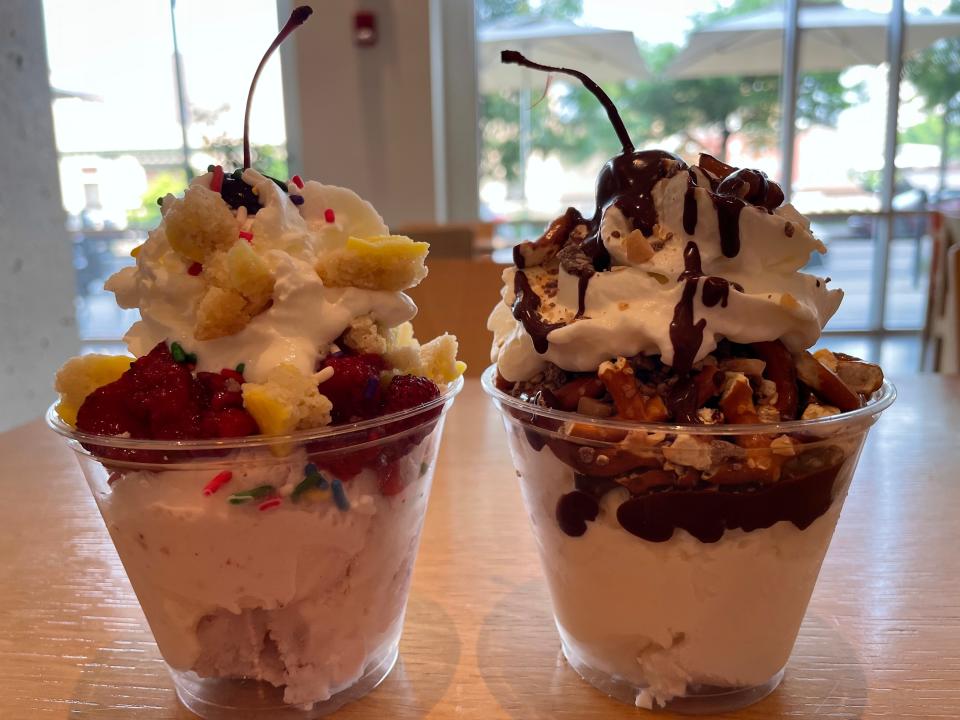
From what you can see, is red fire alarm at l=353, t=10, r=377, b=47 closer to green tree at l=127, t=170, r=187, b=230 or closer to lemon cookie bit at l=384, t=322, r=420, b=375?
green tree at l=127, t=170, r=187, b=230

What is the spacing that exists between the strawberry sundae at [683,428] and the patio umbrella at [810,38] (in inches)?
163

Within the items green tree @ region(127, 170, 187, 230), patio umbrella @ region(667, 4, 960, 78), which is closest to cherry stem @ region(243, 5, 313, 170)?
patio umbrella @ region(667, 4, 960, 78)

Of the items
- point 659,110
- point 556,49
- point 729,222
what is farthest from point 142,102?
point 729,222

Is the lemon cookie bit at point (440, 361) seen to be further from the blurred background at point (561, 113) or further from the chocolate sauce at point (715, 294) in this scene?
the blurred background at point (561, 113)

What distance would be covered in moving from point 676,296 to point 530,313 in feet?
0.46

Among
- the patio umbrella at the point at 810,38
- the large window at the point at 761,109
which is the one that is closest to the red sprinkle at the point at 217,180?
the large window at the point at 761,109

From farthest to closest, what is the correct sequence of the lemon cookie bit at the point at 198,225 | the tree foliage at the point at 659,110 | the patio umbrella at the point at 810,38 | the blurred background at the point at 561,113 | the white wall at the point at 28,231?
1. the tree foliage at the point at 659,110
2. the patio umbrella at the point at 810,38
3. the blurred background at the point at 561,113
4. the white wall at the point at 28,231
5. the lemon cookie bit at the point at 198,225

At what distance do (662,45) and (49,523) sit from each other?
175 inches

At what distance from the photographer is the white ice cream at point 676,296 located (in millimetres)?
682

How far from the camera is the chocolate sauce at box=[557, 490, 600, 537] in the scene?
66 centimetres

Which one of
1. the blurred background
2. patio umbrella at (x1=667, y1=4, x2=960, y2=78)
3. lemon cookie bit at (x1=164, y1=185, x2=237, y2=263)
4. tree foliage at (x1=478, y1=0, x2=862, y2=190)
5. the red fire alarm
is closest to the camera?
lemon cookie bit at (x1=164, y1=185, x2=237, y2=263)

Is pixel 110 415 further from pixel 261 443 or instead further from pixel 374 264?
pixel 374 264

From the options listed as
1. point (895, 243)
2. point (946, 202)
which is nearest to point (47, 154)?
point (895, 243)

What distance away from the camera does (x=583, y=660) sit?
2.39 feet
